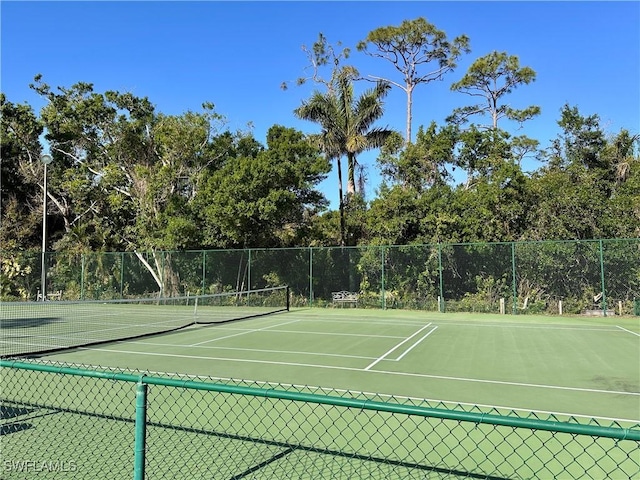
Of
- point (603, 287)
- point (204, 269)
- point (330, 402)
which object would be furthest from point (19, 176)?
point (330, 402)

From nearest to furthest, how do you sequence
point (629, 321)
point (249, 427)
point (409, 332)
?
point (249, 427)
point (409, 332)
point (629, 321)

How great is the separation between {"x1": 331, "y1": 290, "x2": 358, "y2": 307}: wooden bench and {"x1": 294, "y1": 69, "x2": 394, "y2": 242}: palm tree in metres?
4.37

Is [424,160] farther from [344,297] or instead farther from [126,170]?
[126,170]

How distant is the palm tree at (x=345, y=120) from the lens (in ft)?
84.0

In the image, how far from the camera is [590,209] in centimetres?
2002

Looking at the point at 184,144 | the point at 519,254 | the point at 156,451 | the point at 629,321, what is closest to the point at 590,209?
the point at 519,254

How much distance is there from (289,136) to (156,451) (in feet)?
67.8

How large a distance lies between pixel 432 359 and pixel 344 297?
12.6m

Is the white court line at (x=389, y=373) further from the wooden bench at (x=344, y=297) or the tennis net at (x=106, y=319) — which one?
the wooden bench at (x=344, y=297)

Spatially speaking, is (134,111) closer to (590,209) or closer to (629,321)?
(590,209)

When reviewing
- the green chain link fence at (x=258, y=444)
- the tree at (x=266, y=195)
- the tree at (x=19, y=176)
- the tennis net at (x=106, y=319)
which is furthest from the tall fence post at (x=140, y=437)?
the tree at (x=19, y=176)

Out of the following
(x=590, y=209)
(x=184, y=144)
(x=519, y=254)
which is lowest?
(x=519, y=254)

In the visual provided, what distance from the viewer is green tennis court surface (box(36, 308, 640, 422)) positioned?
264 inches

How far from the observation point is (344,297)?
21.8m
